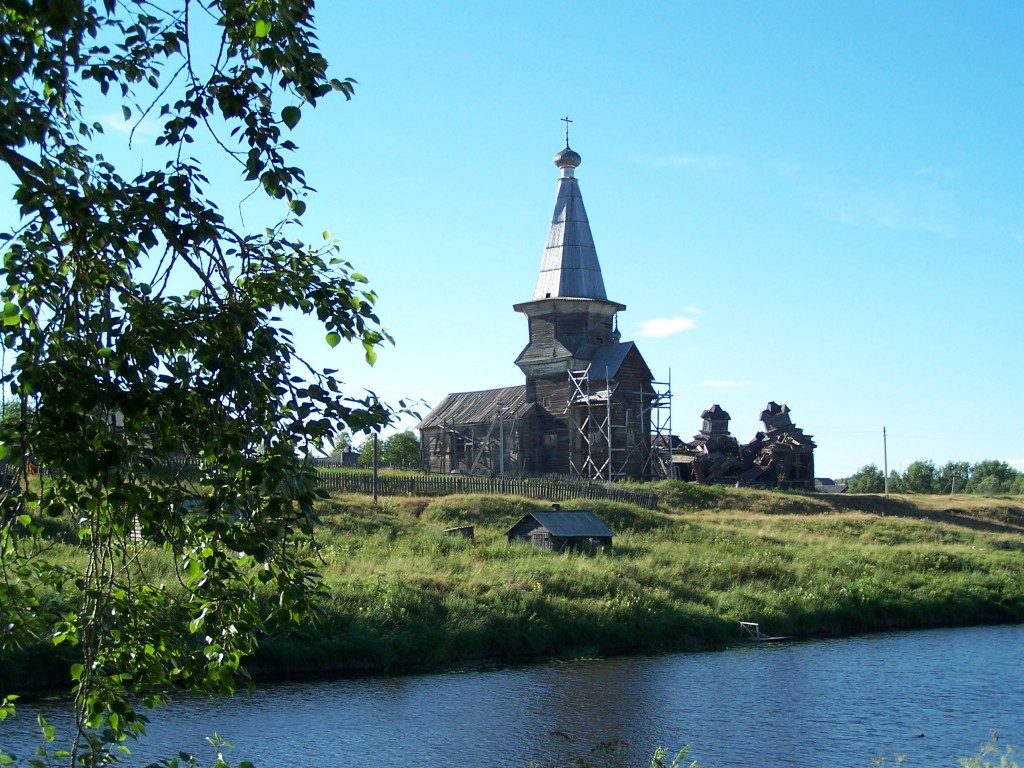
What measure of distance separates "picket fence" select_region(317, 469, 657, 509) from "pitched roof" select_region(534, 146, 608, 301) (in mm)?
10580

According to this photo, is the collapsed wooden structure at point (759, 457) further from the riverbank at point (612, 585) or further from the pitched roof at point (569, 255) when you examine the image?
the riverbank at point (612, 585)

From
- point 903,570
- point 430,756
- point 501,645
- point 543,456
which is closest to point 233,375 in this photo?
point 430,756

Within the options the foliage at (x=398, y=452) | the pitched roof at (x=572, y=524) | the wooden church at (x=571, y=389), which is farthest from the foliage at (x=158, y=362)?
the foliage at (x=398, y=452)

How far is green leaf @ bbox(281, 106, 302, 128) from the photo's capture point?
4695 mm

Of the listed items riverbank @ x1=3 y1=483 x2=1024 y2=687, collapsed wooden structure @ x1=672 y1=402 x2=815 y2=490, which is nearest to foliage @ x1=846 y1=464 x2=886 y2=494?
collapsed wooden structure @ x1=672 y1=402 x2=815 y2=490

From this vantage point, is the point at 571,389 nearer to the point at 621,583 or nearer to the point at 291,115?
the point at 621,583

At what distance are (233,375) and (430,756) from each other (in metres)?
12.0

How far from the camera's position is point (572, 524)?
32656 millimetres

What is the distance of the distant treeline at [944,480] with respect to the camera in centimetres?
9477

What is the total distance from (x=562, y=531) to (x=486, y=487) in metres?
13.9

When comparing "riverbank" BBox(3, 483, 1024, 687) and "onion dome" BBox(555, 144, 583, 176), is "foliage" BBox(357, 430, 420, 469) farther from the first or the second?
"riverbank" BBox(3, 483, 1024, 687)

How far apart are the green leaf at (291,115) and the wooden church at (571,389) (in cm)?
4622

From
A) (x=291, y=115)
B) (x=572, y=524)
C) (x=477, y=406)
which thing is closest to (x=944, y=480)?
(x=477, y=406)

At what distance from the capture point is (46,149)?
5.28 meters
